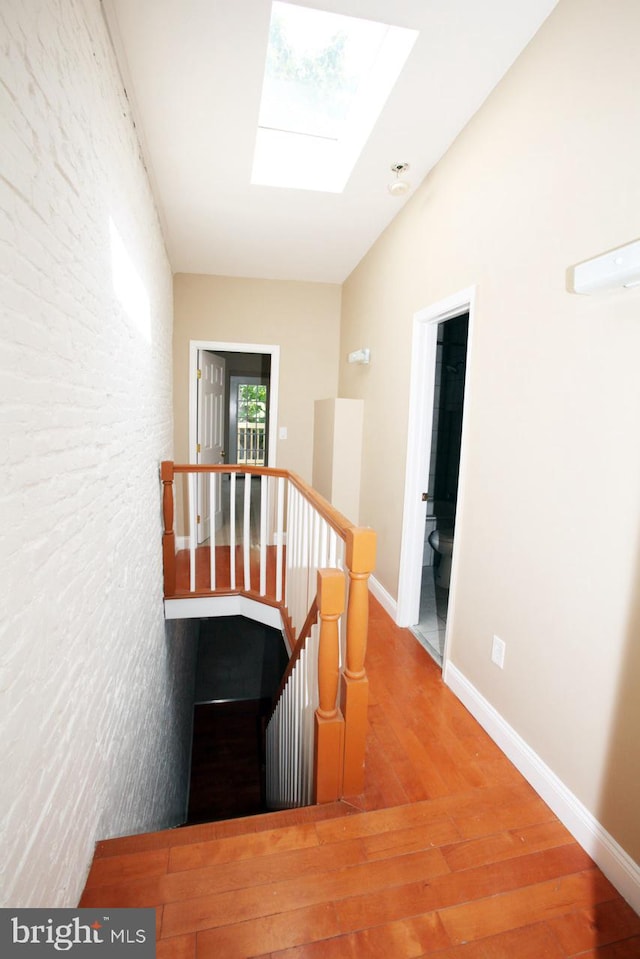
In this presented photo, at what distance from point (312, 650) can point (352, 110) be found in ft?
8.51

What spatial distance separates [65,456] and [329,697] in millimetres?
1128

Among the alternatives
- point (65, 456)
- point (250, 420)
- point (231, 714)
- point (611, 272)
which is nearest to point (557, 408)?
point (611, 272)

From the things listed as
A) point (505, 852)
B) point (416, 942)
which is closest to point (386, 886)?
point (416, 942)

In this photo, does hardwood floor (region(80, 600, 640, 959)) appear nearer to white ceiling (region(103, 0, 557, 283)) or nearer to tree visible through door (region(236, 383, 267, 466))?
white ceiling (region(103, 0, 557, 283))

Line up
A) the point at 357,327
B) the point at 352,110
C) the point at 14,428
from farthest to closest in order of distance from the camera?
the point at 357,327
the point at 352,110
the point at 14,428

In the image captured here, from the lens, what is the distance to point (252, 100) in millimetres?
1982

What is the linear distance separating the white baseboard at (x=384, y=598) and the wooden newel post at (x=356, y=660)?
1482 mm

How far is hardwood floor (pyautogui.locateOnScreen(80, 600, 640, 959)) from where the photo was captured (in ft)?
3.69

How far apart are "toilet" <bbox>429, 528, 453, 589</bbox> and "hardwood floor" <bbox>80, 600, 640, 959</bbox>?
6.16ft

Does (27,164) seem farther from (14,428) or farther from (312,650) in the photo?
(312,650)

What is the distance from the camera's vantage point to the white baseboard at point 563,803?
128 cm

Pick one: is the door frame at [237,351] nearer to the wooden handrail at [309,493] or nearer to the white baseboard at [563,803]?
the wooden handrail at [309,493]

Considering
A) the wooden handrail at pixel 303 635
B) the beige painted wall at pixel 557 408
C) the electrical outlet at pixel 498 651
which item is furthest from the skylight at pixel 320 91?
the electrical outlet at pixel 498 651

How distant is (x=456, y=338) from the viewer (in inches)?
164
